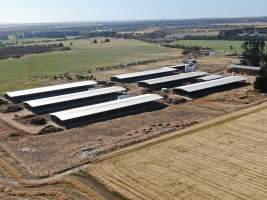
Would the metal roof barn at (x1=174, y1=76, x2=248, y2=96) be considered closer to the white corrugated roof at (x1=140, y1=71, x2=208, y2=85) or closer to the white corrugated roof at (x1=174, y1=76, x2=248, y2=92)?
the white corrugated roof at (x1=174, y1=76, x2=248, y2=92)

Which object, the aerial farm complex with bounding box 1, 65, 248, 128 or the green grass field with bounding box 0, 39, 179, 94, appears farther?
the green grass field with bounding box 0, 39, 179, 94

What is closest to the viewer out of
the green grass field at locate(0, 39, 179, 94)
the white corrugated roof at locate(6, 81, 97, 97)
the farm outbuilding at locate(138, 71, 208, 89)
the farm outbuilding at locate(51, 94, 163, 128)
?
the farm outbuilding at locate(51, 94, 163, 128)

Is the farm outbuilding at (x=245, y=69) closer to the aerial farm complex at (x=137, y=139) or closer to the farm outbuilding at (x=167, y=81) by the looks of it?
the aerial farm complex at (x=137, y=139)

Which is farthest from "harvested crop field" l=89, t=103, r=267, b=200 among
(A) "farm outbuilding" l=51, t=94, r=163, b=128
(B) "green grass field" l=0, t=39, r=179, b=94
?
(B) "green grass field" l=0, t=39, r=179, b=94

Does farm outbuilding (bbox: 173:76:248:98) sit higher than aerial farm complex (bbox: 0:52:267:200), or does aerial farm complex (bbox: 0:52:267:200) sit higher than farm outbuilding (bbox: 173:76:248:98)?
farm outbuilding (bbox: 173:76:248:98)

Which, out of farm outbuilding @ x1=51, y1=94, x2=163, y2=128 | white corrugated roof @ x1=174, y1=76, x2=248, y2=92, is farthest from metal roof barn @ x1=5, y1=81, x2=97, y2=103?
white corrugated roof @ x1=174, y1=76, x2=248, y2=92

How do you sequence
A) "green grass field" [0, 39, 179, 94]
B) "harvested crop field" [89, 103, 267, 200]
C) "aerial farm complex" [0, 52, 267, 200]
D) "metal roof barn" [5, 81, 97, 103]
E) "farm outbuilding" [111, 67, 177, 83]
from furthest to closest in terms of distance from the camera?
1. "green grass field" [0, 39, 179, 94]
2. "farm outbuilding" [111, 67, 177, 83]
3. "metal roof barn" [5, 81, 97, 103]
4. "aerial farm complex" [0, 52, 267, 200]
5. "harvested crop field" [89, 103, 267, 200]

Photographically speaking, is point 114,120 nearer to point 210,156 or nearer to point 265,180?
point 210,156

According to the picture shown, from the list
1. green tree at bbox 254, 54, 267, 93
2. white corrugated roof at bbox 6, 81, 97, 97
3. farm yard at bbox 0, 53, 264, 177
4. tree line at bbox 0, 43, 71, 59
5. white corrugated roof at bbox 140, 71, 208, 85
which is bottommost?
farm yard at bbox 0, 53, 264, 177
